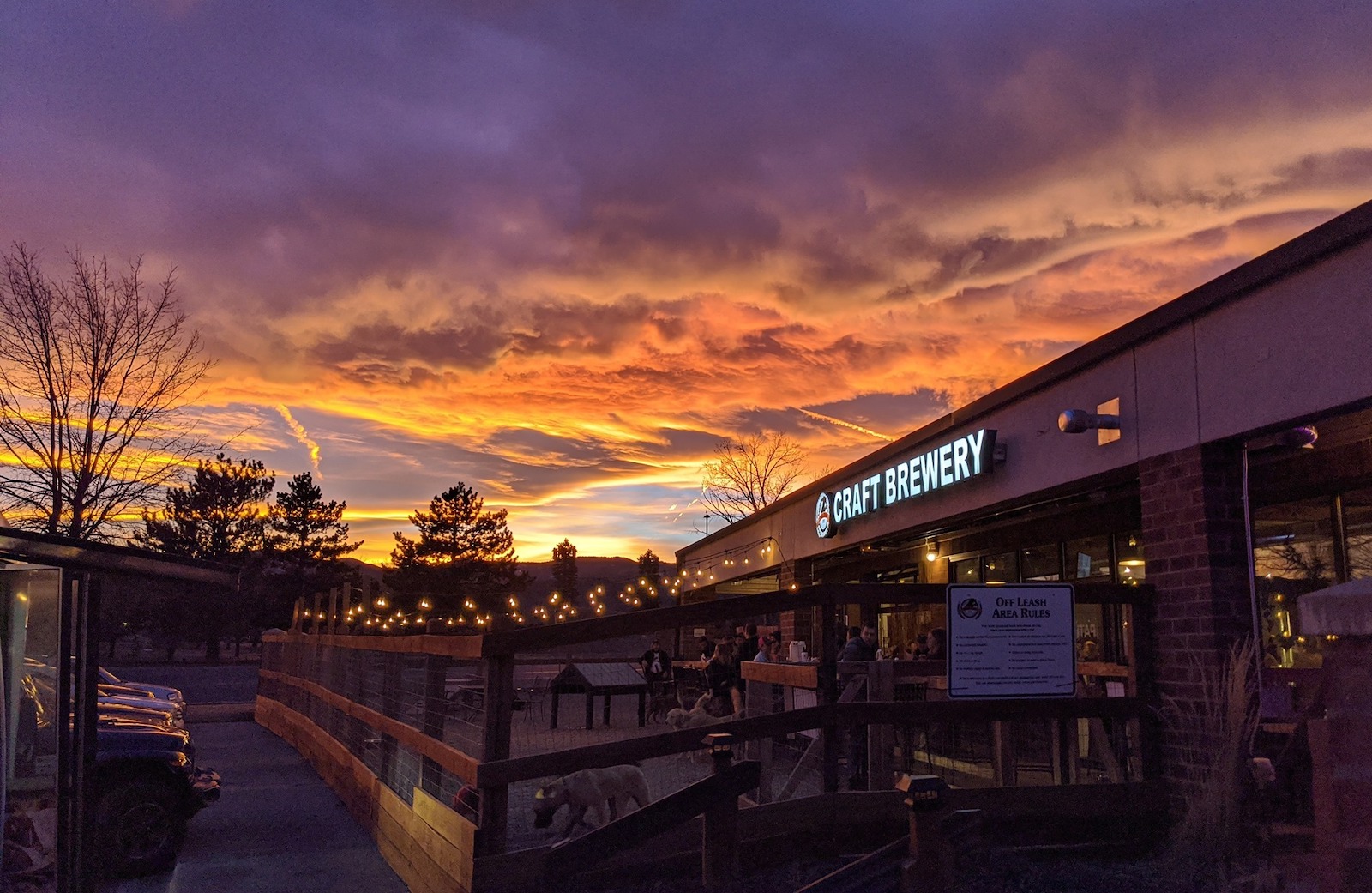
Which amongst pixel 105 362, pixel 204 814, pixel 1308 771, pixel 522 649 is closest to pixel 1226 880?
pixel 1308 771

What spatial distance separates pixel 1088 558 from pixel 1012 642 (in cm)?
713

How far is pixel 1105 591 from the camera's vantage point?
701 cm

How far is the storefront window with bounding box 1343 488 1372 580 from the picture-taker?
28.8 feet

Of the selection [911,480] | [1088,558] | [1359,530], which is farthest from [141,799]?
[1088,558]

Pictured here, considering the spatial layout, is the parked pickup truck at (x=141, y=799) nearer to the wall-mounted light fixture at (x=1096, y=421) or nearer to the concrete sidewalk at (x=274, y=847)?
the concrete sidewalk at (x=274, y=847)

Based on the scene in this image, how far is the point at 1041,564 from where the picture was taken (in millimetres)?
13781

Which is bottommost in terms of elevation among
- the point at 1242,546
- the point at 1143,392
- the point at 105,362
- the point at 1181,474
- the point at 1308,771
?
the point at 1308,771

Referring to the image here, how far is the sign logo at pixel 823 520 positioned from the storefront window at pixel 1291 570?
7.64 m

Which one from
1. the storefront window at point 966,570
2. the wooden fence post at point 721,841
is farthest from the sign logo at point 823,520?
the wooden fence post at point 721,841

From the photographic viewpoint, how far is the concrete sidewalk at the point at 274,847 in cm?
758

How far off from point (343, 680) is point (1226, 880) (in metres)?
9.17

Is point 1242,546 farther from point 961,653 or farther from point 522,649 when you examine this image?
point 522,649

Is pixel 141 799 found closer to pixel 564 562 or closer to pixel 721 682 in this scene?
pixel 721 682

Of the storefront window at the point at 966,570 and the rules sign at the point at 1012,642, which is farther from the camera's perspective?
the storefront window at the point at 966,570
